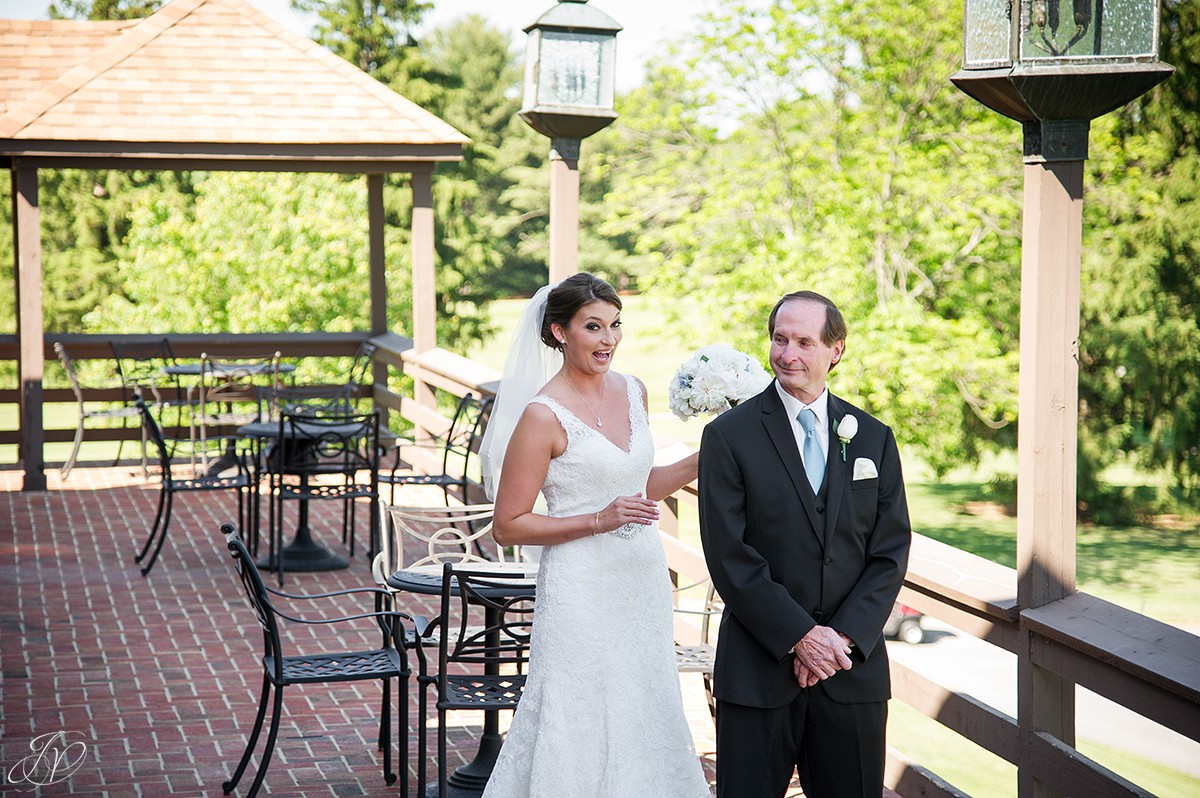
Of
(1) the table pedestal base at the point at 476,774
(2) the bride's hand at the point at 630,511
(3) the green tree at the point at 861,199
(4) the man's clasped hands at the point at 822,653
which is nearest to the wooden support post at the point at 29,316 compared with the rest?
(1) the table pedestal base at the point at 476,774

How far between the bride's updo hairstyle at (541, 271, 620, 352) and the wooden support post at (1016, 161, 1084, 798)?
48.1 inches

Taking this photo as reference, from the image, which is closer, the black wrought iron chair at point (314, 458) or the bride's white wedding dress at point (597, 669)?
the bride's white wedding dress at point (597, 669)

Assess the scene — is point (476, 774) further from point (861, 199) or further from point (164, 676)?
point (861, 199)

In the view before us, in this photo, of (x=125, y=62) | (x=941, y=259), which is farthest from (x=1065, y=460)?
(x=941, y=259)

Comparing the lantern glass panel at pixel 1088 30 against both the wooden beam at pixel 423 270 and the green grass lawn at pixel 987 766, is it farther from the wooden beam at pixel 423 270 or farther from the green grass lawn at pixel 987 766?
A: the green grass lawn at pixel 987 766

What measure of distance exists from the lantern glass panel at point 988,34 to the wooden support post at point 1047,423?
0.31m

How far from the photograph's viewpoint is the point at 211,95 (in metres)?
12.2

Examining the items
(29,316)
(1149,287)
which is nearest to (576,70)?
(29,316)

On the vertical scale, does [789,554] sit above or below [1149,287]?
below

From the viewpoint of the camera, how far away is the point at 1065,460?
3.76 meters

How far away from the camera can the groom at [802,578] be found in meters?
3.23

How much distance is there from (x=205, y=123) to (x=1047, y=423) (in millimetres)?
9807

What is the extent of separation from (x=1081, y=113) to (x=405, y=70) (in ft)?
95.1

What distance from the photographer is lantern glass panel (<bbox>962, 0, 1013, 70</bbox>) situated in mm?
3621
